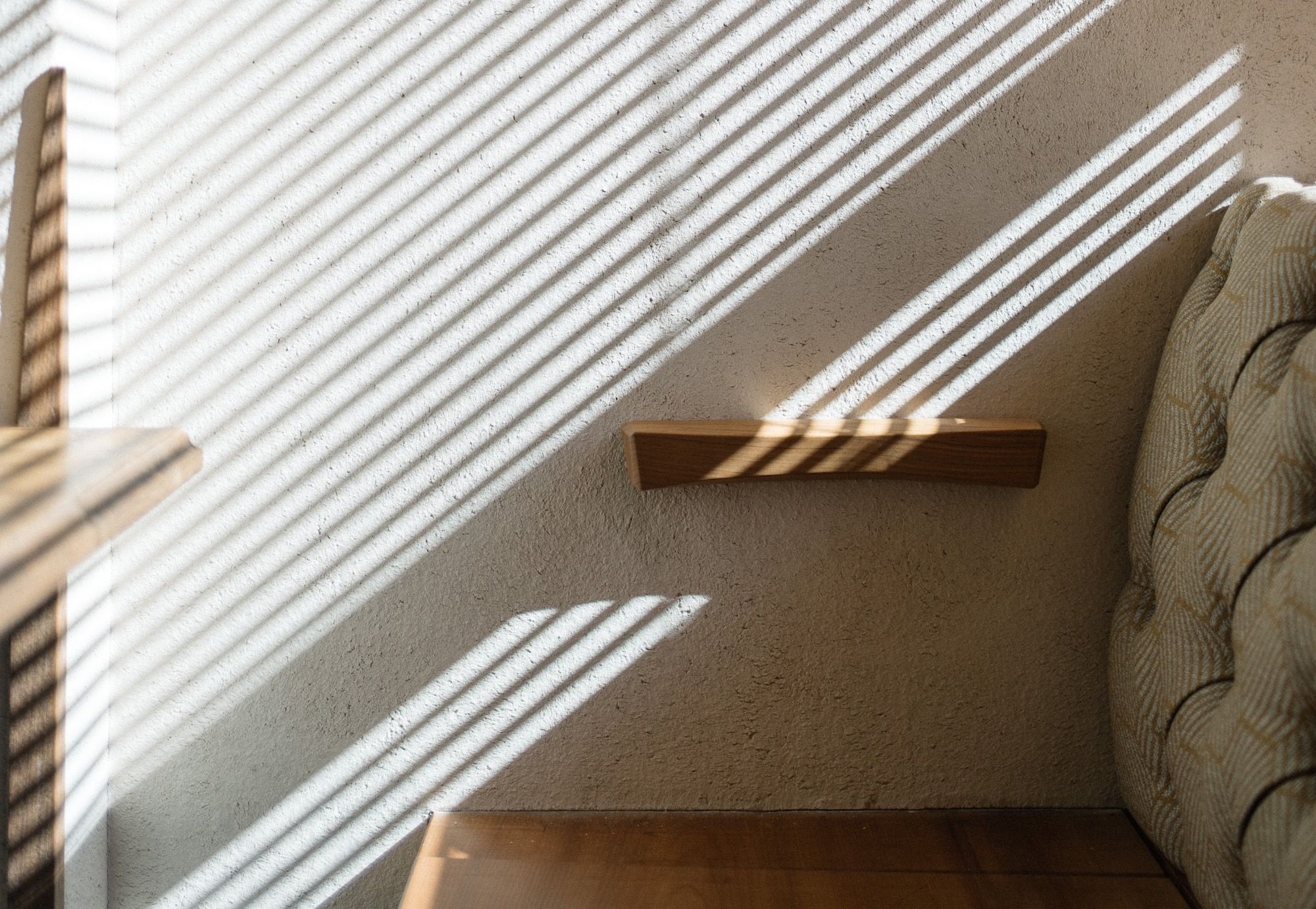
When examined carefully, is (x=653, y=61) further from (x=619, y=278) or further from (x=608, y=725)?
(x=608, y=725)

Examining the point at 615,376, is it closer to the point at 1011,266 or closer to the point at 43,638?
the point at 1011,266

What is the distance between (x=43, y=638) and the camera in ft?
3.66

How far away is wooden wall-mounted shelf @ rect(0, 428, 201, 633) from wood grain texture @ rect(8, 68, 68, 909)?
2.5 inches

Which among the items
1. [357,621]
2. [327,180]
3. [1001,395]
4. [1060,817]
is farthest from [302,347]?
[1060,817]

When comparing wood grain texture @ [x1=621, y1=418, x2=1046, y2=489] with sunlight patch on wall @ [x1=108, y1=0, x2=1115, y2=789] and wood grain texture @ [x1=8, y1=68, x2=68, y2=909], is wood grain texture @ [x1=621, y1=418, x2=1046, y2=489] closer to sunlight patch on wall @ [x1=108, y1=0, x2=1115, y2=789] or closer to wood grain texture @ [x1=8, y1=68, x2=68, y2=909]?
sunlight patch on wall @ [x1=108, y1=0, x2=1115, y2=789]

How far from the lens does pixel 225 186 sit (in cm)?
119

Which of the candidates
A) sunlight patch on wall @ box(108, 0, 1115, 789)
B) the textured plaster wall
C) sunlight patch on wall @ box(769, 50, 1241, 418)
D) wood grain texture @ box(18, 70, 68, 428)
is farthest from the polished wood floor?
wood grain texture @ box(18, 70, 68, 428)

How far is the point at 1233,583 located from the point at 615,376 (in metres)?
0.65

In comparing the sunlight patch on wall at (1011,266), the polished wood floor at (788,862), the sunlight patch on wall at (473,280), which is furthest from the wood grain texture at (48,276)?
the sunlight patch on wall at (1011,266)

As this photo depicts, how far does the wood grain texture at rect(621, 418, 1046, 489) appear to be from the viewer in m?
1.17

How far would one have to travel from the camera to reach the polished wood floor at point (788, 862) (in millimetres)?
1065

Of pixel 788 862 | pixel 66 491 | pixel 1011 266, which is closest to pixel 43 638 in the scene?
pixel 66 491

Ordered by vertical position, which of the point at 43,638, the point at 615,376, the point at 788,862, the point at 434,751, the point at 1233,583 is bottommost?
the point at 788,862

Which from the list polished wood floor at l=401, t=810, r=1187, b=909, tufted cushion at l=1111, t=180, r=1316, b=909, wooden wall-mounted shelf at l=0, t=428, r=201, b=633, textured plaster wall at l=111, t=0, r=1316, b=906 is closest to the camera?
wooden wall-mounted shelf at l=0, t=428, r=201, b=633
